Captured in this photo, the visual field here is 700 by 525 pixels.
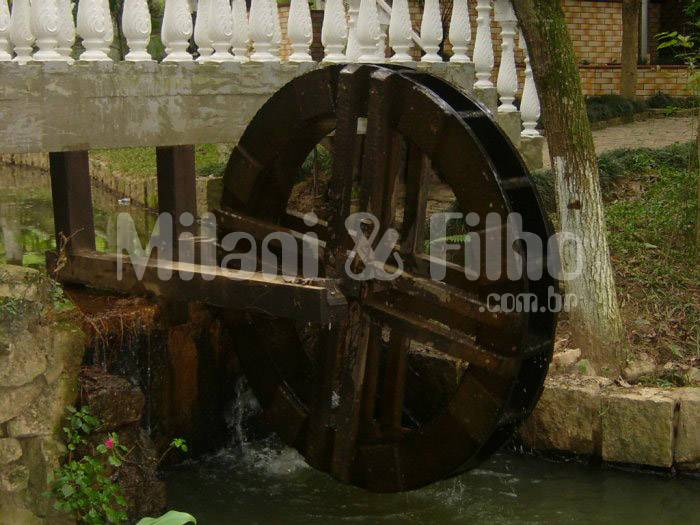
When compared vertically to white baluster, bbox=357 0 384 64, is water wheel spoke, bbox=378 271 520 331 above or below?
below

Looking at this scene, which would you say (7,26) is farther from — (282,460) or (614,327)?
(614,327)

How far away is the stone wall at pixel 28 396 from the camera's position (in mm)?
4492

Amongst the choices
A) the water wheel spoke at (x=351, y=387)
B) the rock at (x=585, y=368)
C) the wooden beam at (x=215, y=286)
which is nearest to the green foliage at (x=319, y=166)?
the wooden beam at (x=215, y=286)

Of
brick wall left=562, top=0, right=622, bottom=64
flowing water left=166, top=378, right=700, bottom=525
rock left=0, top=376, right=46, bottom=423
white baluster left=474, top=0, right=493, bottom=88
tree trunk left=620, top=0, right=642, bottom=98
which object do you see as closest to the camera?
rock left=0, top=376, right=46, bottom=423

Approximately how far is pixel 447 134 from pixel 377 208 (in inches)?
23.1

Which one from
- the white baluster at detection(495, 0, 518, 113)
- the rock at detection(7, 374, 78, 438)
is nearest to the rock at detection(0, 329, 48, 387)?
the rock at detection(7, 374, 78, 438)

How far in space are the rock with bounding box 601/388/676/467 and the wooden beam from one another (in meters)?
1.75

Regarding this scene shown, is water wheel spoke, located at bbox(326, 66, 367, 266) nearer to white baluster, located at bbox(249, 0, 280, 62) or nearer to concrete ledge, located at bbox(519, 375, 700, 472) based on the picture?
white baluster, located at bbox(249, 0, 280, 62)

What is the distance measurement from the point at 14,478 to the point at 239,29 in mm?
2869

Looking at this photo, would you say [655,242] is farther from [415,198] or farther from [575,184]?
[415,198]

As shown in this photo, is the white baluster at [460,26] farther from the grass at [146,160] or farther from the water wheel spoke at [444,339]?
the grass at [146,160]

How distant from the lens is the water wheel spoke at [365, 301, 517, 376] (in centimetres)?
474

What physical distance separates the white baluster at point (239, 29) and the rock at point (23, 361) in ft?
7.05

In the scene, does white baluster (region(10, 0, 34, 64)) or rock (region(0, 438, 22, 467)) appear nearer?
rock (region(0, 438, 22, 467))
